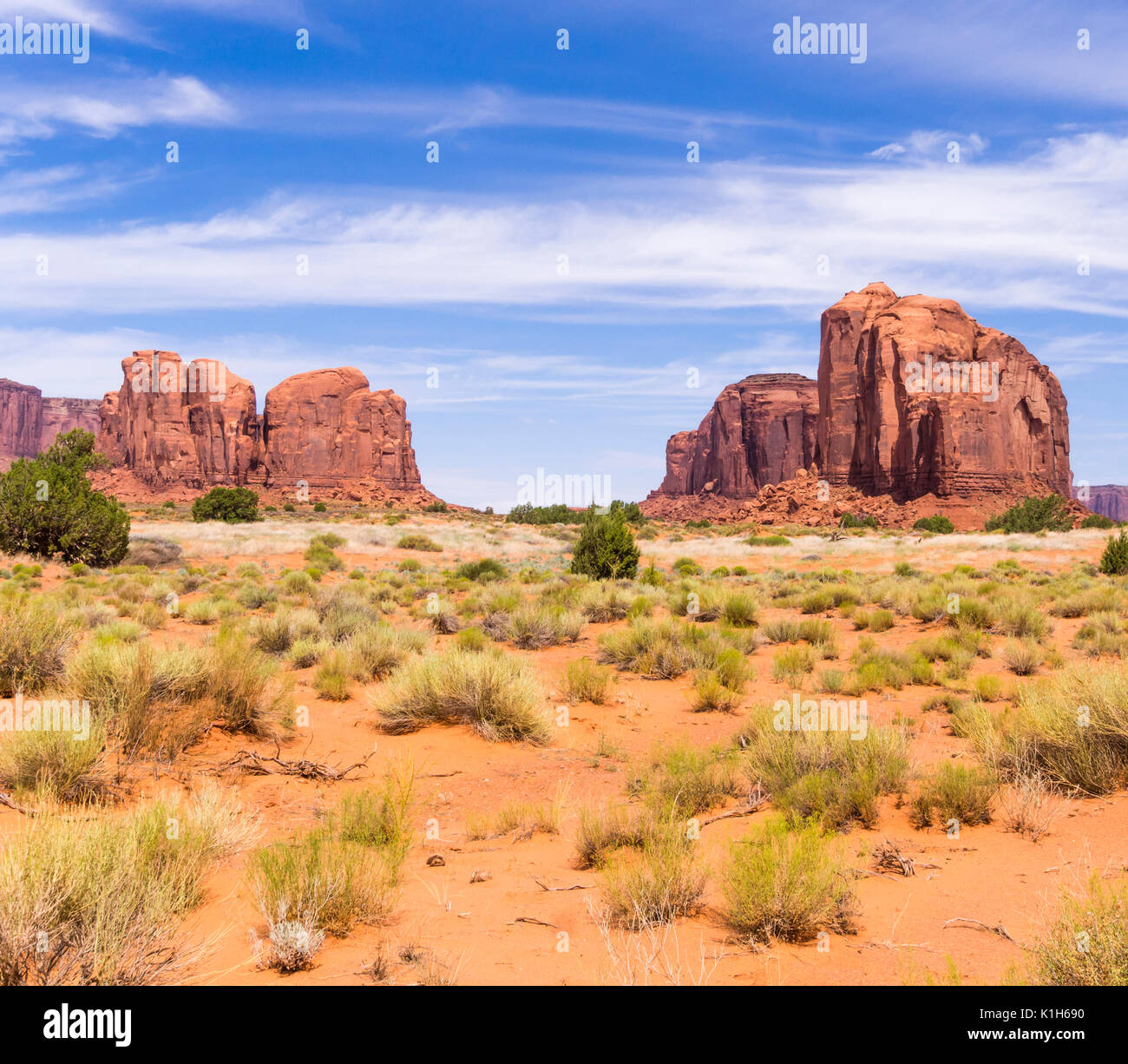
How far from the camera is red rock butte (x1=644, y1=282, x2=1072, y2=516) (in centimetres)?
8138

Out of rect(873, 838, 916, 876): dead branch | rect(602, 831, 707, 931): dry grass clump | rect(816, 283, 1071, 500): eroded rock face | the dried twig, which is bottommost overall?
rect(873, 838, 916, 876): dead branch

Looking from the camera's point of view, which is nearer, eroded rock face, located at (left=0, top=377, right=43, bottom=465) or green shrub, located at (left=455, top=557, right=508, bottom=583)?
green shrub, located at (left=455, top=557, right=508, bottom=583)

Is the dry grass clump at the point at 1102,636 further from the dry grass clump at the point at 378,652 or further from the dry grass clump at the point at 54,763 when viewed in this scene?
the dry grass clump at the point at 54,763

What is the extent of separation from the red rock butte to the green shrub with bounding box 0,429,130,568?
72.6 meters

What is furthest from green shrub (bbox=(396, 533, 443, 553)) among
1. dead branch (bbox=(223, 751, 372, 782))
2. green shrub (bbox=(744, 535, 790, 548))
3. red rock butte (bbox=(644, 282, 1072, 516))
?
red rock butte (bbox=(644, 282, 1072, 516))

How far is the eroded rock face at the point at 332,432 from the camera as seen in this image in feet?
391

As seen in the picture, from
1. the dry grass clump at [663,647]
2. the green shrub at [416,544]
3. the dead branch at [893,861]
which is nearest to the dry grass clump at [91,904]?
the dead branch at [893,861]

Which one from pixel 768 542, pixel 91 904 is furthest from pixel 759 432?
pixel 91 904

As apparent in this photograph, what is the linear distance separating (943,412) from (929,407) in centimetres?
300

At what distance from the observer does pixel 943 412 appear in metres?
81.2

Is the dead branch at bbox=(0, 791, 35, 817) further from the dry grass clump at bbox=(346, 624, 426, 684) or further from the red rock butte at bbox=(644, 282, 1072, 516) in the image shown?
the red rock butte at bbox=(644, 282, 1072, 516)

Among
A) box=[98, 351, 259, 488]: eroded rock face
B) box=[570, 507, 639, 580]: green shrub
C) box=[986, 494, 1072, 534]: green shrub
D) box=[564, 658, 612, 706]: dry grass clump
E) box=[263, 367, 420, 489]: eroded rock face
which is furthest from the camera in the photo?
box=[263, 367, 420, 489]: eroded rock face

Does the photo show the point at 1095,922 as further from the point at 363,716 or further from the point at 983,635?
the point at 983,635
